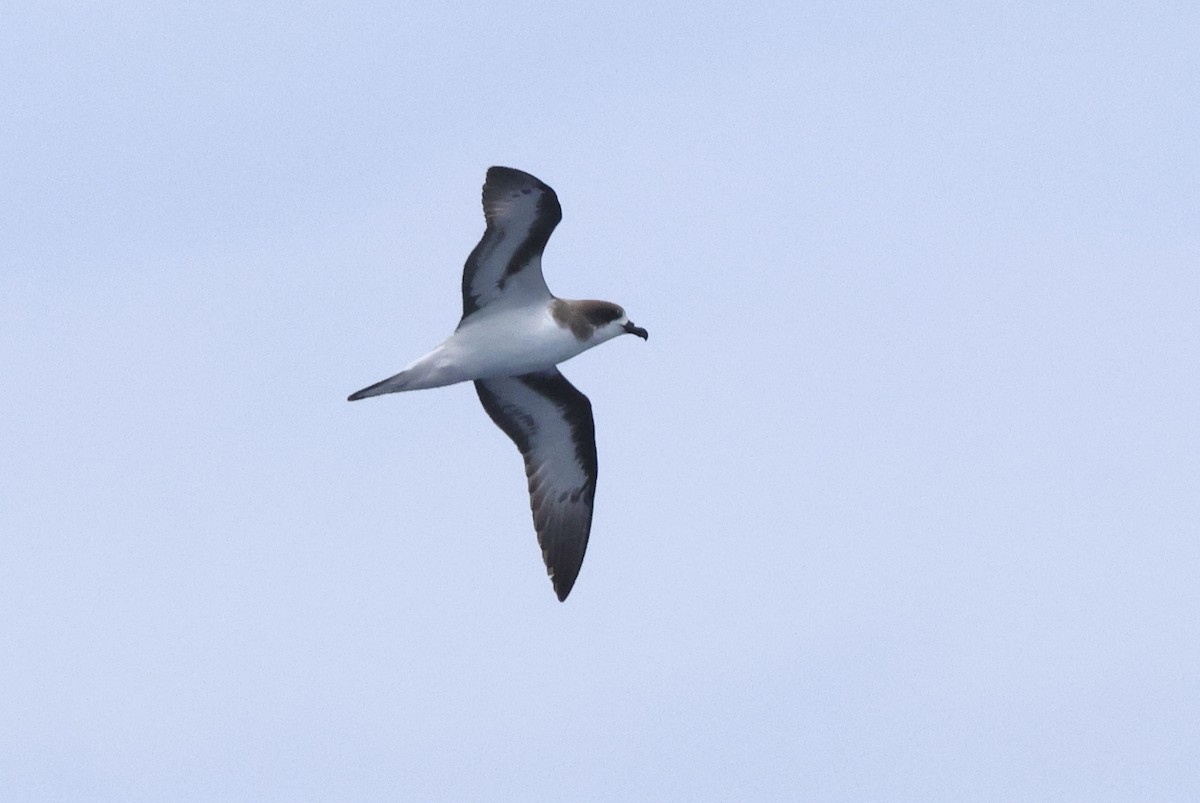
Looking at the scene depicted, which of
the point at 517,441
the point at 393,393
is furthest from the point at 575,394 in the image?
the point at 393,393

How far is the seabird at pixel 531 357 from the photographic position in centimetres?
2227

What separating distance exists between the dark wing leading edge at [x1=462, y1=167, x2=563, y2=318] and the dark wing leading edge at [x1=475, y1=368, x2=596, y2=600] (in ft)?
5.47

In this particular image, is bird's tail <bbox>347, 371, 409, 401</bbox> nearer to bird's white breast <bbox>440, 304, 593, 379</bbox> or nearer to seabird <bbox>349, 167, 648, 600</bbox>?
seabird <bbox>349, 167, 648, 600</bbox>

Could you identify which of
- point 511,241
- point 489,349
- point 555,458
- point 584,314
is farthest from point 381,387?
point 555,458

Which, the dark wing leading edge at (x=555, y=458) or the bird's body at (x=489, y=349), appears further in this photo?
the dark wing leading edge at (x=555, y=458)

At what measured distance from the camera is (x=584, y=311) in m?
23.3

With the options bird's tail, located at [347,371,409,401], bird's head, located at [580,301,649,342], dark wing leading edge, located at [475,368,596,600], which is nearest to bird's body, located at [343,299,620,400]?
bird's tail, located at [347,371,409,401]

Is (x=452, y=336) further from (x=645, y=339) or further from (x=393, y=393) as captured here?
(x=645, y=339)

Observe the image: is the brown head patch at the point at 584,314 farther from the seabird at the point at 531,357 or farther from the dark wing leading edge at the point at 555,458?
the dark wing leading edge at the point at 555,458

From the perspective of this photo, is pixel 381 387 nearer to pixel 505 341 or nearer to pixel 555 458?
pixel 505 341

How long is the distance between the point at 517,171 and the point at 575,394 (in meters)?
3.22

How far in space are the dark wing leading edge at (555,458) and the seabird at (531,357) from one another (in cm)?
1

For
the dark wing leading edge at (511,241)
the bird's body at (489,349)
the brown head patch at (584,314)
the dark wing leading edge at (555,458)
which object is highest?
the dark wing leading edge at (511,241)

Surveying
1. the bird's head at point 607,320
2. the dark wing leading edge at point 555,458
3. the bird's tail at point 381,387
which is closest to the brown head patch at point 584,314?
the bird's head at point 607,320
